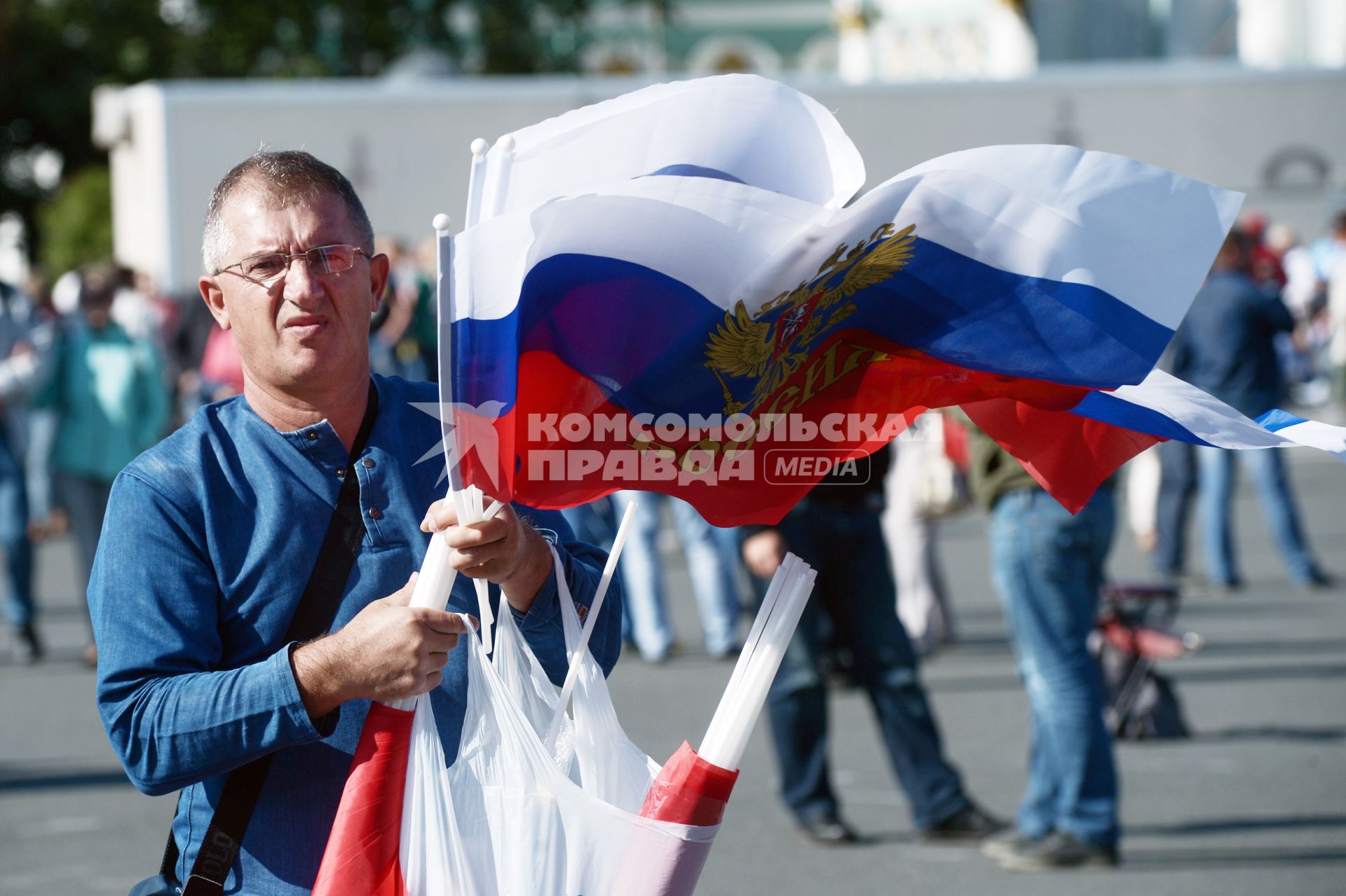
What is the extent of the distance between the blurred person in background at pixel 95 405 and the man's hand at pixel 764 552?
14.6 feet

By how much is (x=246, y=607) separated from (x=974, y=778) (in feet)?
15.0

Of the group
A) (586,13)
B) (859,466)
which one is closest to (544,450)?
(859,466)

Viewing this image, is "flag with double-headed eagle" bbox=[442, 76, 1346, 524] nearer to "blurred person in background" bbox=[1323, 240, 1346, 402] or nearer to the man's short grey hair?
the man's short grey hair

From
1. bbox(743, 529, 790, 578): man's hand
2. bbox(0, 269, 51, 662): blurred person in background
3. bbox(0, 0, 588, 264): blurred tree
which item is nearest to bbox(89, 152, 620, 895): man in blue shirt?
bbox(743, 529, 790, 578): man's hand

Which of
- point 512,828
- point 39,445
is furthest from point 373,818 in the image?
point 39,445

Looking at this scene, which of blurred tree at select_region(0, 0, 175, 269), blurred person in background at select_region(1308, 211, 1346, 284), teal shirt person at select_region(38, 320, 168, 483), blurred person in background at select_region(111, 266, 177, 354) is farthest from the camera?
blurred tree at select_region(0, 0, 175, 269)

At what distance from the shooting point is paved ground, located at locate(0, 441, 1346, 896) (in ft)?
17.6

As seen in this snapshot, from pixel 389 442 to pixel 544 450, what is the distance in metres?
0.37

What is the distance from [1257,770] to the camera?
6488mm

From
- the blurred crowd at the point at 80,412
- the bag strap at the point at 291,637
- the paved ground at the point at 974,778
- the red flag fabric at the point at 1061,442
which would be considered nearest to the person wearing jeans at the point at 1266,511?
the paved ground at the point at 974,778

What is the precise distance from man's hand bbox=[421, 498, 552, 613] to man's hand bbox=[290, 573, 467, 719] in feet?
0.28

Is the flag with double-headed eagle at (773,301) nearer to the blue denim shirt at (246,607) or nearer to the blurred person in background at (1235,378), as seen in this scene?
the blue denim shirt at (246,607)

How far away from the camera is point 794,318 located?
2.34 metres

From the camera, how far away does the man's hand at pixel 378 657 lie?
2189 millimetres
